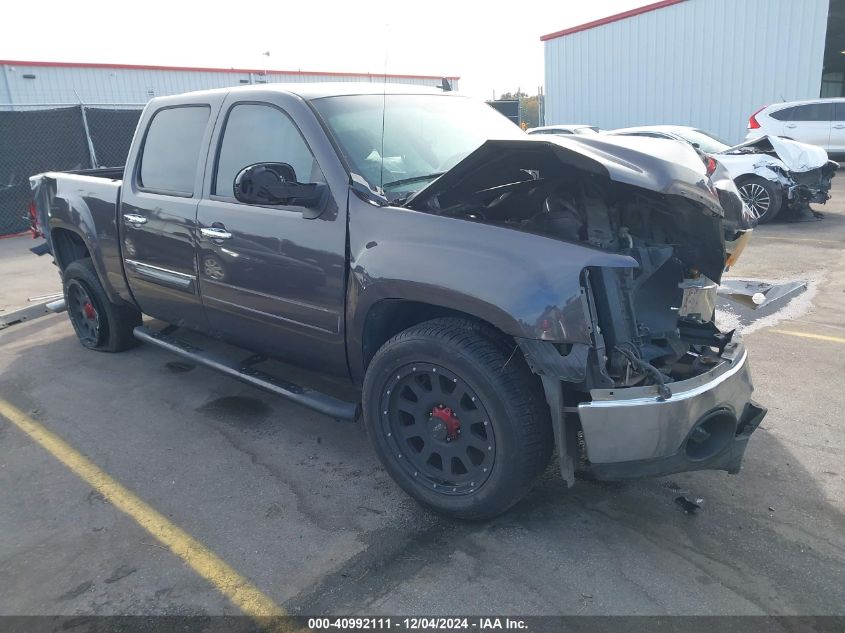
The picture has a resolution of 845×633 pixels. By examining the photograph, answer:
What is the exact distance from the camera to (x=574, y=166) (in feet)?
8.84

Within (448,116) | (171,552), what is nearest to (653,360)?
(448,116)

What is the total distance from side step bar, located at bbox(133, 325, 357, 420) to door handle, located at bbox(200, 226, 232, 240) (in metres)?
0.79

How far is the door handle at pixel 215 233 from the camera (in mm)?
3752

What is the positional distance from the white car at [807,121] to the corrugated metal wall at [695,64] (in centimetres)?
Result: 279

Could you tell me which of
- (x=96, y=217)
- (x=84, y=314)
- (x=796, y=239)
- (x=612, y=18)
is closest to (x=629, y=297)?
(x=96, y=217)

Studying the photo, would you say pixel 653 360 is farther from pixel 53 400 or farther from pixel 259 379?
pixel 53 400

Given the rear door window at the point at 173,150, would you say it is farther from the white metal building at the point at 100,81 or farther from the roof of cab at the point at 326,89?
the white metal building at the point at 100,81

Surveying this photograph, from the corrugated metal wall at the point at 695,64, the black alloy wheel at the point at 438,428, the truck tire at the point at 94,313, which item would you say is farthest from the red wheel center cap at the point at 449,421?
the corrugated metal wall at the point at 695,64

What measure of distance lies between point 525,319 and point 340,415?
1234mm

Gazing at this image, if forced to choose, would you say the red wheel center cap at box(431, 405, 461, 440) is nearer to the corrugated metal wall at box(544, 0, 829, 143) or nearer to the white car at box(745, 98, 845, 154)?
the white car at box(745, 98, 845, 154)

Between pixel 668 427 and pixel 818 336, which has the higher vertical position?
pixel 668 427

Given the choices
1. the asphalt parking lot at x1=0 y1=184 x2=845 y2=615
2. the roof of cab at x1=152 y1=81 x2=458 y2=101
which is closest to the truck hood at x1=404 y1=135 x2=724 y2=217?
the roof of cab at x1=152 y1=81 x2=458 y2=101

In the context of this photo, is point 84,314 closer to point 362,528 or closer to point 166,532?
point 166,532

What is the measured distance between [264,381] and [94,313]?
8.31ft
